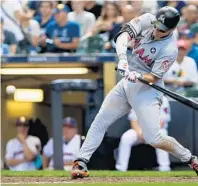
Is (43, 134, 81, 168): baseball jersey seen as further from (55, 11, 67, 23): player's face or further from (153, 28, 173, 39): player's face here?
(153, 28, 173, 39): player's face

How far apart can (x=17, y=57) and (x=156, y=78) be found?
5070 millimetres

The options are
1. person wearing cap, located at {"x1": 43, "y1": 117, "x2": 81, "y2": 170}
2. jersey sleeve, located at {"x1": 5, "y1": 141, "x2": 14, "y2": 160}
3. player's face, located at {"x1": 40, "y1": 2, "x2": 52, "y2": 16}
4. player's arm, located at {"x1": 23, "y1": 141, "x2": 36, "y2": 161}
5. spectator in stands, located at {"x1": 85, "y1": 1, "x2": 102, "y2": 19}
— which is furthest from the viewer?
spectator in stands, located at {"x1": 85, "y1": 1, "x2": 102, "y2": 19}

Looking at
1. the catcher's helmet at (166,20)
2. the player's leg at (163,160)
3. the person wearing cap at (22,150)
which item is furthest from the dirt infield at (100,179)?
the person wearing cap at (22,150)

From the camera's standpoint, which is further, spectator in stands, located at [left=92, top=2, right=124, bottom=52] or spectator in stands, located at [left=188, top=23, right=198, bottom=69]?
spectator in stands, located at [left=92, top=2, right=124, bottom=52]

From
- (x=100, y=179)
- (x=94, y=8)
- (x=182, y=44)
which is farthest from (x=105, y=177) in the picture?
(x=94, y=8)

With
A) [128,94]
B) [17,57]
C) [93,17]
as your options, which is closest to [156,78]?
[128,94]

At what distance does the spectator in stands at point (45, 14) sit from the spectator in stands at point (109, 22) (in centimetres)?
91

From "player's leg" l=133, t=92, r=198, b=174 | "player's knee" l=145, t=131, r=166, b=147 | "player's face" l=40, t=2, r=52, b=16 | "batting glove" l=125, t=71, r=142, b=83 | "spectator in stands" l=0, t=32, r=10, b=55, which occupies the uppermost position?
"player's face" l=40, t=2, r=52, b=16

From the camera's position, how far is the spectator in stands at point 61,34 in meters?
12.7

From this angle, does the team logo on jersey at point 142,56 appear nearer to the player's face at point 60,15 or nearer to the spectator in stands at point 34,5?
the player's face at point 60,15

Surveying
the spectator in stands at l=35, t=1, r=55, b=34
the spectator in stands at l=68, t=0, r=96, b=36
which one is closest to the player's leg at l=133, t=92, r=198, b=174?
the spectator in stands at l=68, t=0, r=96, b=36

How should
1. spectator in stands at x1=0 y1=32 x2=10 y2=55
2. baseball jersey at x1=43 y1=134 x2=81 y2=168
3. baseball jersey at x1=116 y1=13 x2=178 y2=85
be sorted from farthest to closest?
A: 1. spectator in stands at x1=0 y1=32 x2=10 y2=55
2. baseball jersey at x1=43 y1=134 x2=81 y2=168
3. baseball jersey at x1=116 y1=13 x2=178 y2=85

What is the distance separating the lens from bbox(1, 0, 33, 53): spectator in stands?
526 inches

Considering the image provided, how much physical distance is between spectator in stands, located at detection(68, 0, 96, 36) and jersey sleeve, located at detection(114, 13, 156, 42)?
5657 millimetres
